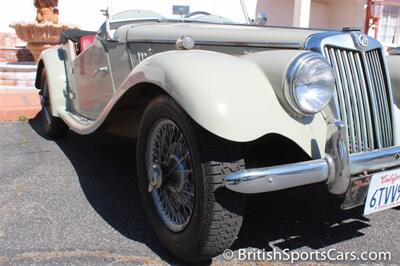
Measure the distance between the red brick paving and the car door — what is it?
5.69 ft

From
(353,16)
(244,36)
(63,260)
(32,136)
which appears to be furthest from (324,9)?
(63,260)

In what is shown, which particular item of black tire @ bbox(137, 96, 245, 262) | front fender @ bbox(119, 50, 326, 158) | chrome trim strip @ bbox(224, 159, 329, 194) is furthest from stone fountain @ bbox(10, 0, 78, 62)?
chrome trim strip @ bbox(224, 159, 329, 194)

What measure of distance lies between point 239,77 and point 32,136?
340cm

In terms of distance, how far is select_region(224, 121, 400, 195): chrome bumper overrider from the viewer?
75.9 inches

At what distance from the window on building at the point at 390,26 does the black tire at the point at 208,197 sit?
50.4 ft

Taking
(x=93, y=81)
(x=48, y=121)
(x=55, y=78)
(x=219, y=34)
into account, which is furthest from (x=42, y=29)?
(x=219, y=34)

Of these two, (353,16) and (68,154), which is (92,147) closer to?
(68,154)

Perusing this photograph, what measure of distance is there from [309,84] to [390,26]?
15.7m

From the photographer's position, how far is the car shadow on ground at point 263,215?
8.44 ft

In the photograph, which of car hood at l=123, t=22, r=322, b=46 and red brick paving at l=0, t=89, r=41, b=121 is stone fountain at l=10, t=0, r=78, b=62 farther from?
car hood at l=123, t=22, r=322, b=46

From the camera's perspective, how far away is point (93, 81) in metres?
3.75

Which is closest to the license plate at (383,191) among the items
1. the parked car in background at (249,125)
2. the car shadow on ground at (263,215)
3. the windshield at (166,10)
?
the parked car in background at (249,125)

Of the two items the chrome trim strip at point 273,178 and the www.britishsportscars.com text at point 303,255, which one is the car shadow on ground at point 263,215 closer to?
the www.britishsportscars.com text at point 303,255

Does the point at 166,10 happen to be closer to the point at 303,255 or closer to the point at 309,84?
the point at 309,84
